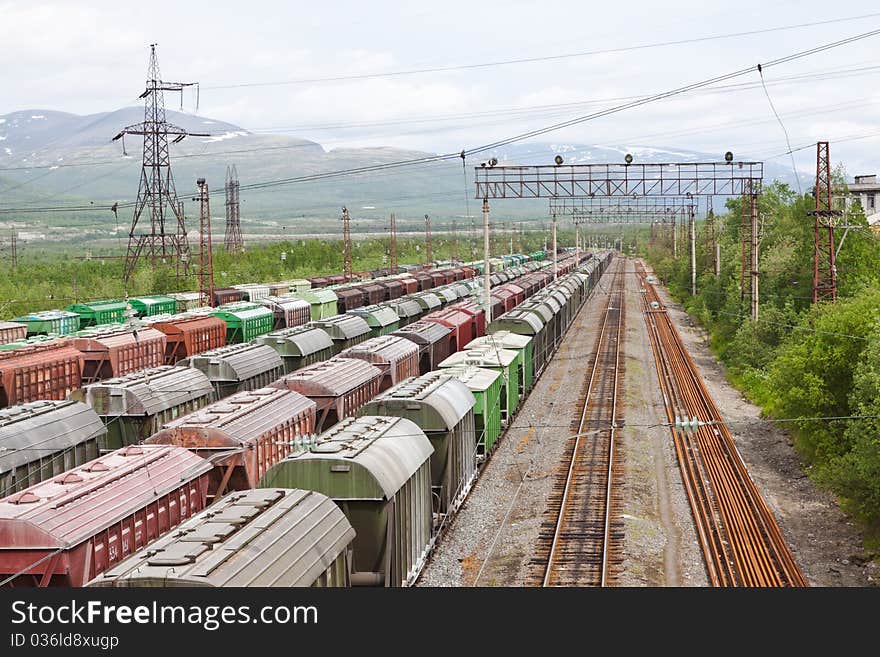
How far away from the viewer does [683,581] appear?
68.0 ft

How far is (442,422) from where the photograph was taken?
21516 millimetres

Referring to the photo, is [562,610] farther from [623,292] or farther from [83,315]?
[623,292]

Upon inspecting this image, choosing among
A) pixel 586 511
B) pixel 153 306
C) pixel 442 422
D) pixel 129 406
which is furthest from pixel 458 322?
pixel 442 422

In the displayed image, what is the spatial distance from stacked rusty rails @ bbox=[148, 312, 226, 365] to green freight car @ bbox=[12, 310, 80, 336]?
20.8 feet

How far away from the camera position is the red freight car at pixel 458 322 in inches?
1660

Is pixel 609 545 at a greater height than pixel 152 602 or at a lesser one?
lesser

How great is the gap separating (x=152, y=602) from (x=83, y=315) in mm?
43438

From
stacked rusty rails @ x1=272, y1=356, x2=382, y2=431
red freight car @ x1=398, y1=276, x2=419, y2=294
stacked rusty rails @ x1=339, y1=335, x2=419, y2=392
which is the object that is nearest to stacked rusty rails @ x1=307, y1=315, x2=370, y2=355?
stacked rusty rails @ x1=339, y1=335, x2=419, y2=392

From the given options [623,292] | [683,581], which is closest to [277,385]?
[683,581]

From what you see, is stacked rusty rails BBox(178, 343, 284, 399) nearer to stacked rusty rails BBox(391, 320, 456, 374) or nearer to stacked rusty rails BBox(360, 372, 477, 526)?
stacked rusty rails BBox(391, 320, 456, 374)

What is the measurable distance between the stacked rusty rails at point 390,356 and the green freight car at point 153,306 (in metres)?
23.5

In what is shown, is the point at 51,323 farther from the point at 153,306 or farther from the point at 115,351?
the point at 115,351

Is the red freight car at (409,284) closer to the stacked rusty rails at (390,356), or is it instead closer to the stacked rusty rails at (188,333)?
the stacked rusty rails at (188,333)

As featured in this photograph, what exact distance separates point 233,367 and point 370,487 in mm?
14839
